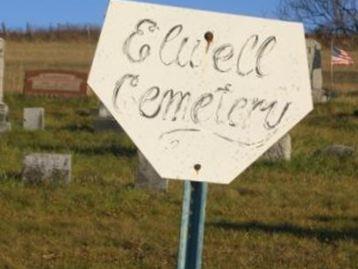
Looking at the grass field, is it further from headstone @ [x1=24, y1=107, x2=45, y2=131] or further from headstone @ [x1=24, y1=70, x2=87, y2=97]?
headstone @ [x1=24, y1=70, x2=87, y2=97]

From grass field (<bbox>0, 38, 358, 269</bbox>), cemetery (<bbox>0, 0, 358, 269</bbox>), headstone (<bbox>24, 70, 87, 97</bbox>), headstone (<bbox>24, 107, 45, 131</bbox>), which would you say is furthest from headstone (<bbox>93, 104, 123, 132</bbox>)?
headstone (<bbox>24, 70, 87, 97</bbox>)

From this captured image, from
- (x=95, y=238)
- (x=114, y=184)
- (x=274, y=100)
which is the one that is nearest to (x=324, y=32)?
(x=114, y=184)

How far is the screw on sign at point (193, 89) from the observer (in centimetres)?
399

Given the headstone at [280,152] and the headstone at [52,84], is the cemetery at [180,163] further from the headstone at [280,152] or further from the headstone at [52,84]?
the headstone at [52,84]

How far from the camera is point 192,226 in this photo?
4074 millimetres

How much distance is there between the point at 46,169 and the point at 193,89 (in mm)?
6221

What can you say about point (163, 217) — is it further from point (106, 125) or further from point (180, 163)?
point (106, 125)

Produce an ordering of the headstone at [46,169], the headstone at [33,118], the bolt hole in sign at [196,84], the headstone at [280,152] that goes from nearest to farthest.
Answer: the bolt hole in sign at [196,84] → the headstone at [46,169] → the headstone at [280,152] → the headstone at [33,118]

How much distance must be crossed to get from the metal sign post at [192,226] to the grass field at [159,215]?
9.48ft

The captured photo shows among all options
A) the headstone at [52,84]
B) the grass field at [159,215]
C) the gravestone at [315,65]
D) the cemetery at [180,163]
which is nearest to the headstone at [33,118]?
the cemetery at [180,163]

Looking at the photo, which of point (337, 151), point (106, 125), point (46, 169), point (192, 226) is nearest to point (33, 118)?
point (106, 125)

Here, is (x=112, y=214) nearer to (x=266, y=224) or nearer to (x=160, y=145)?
(x=266, y=224)

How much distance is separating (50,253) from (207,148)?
11.4 ft

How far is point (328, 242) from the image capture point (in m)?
7.85
